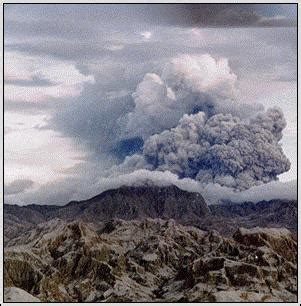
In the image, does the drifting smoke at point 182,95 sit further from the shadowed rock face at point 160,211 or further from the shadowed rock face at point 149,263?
the shadowed rock face at point 149,263

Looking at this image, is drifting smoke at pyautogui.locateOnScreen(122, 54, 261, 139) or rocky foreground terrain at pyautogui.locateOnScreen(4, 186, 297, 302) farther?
drifting smoke at pyautogui.locateOnScreen(122, 54, 261, 139)

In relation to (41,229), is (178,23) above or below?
above

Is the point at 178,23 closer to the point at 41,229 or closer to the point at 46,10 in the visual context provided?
the point at 46,10

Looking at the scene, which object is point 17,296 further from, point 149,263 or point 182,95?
point 182,95

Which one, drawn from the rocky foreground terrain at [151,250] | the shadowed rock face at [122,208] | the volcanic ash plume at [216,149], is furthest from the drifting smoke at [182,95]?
the rocky foreground terrain at [151,250]

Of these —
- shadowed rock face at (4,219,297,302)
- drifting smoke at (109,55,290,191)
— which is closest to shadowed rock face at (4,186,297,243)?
shadowed rock face at (4,219,297,302)

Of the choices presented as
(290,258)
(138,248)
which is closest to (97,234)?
(138,248)

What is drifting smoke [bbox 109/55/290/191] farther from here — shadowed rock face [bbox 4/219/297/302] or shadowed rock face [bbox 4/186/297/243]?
shadowed rock face [bbox 4/219/297/302]
